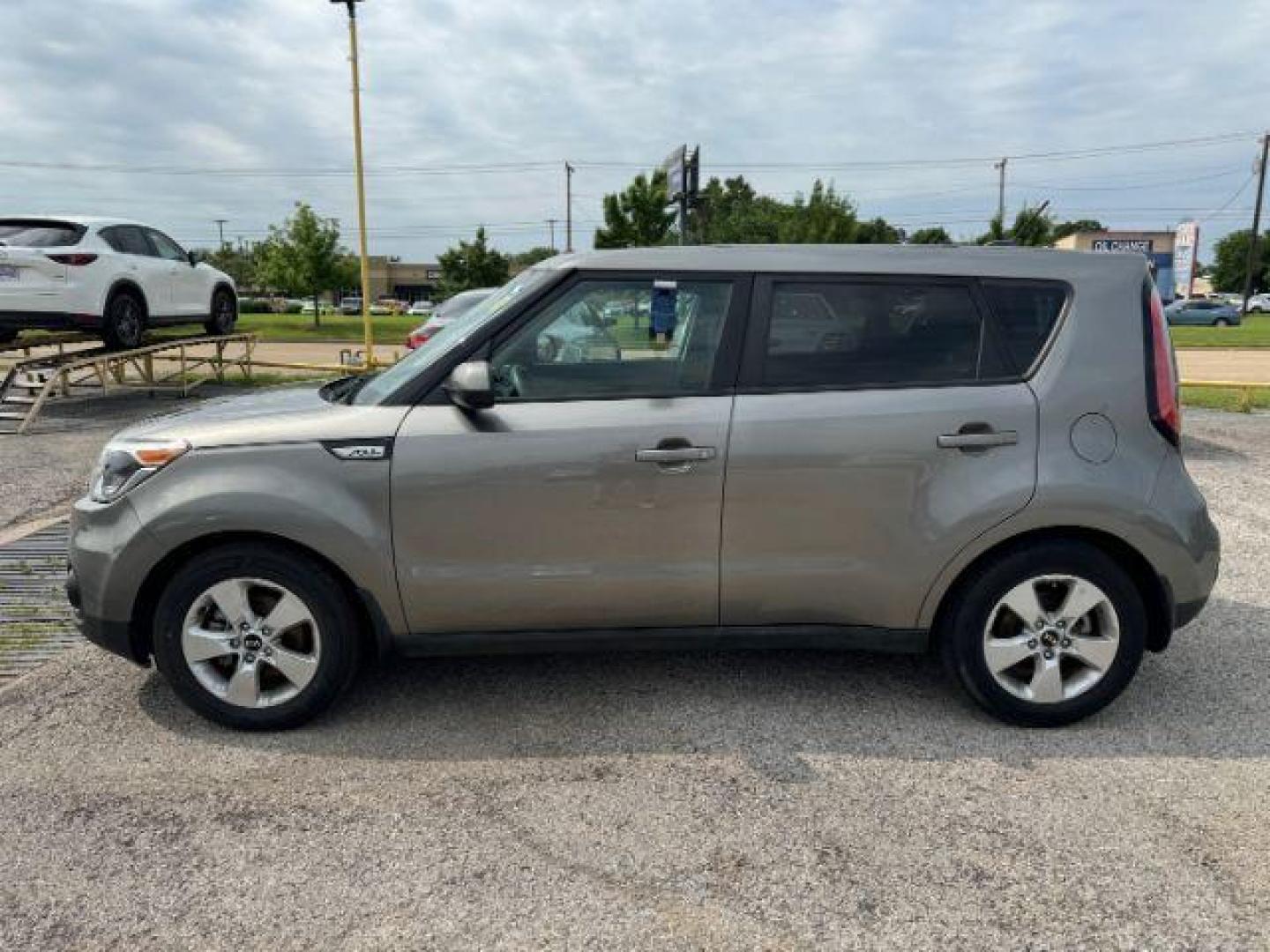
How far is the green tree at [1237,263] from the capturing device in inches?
3184

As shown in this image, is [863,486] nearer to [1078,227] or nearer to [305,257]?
[305,257]

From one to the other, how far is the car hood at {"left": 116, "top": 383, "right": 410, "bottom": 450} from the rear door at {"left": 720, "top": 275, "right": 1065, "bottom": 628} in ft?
4.33

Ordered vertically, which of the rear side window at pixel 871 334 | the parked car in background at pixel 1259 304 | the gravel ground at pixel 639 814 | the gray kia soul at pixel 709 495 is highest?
the parked car in background at pixel 1259 304

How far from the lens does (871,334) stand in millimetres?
3467

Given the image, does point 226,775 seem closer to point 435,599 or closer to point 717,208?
point 435,599

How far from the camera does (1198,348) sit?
2788cm

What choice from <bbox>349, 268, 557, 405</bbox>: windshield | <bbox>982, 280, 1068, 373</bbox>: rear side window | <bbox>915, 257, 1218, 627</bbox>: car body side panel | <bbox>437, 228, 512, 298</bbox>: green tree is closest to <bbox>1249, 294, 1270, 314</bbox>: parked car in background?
<bbox>437, 228, 512, 298</bbox>: green tree

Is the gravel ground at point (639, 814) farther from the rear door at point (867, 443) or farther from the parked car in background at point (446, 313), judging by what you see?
the parked car in background at point (446, 313)

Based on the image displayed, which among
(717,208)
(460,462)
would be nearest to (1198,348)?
(460,462)

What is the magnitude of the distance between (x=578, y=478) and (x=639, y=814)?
1.17 metres

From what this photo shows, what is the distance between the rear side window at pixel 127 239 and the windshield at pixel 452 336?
8.78m

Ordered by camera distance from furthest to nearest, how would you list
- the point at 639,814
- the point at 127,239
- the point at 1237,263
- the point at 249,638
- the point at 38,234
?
the point at 1237,263
the point at 127,239
the point at 38,234
the point at 249,638
the point at 639,814

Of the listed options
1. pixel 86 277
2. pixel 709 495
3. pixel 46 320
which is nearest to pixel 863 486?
pixel 709 495

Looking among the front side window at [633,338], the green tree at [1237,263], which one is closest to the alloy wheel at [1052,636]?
the front side window at [633,338]
